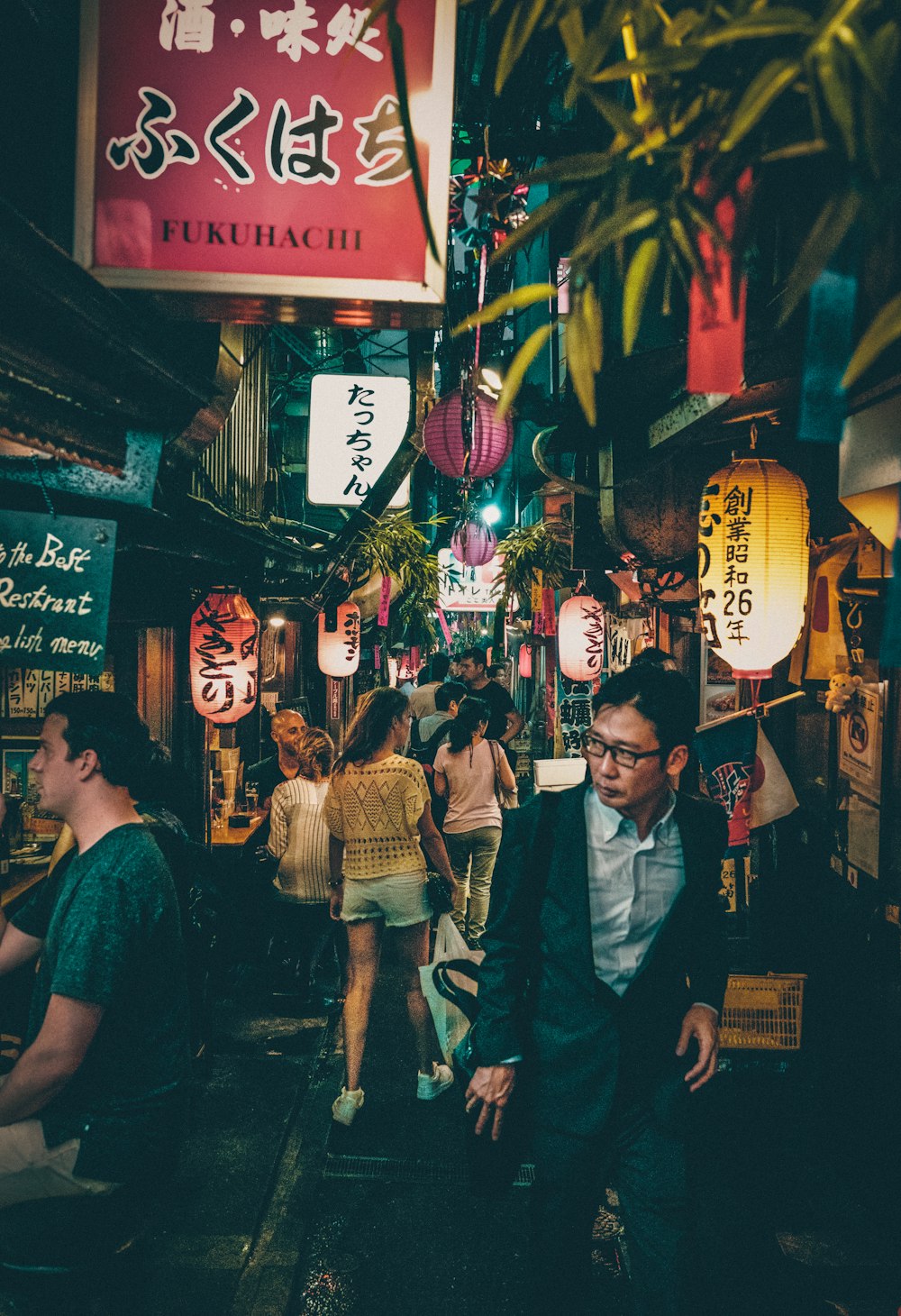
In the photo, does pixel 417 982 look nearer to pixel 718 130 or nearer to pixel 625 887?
pixel 625 887

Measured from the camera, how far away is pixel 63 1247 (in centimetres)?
293

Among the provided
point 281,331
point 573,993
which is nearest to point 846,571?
point 573,993

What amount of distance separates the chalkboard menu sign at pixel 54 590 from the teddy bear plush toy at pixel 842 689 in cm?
472

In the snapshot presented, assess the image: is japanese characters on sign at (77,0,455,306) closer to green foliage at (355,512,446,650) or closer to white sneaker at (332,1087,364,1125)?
white sneaker at (332,1087,364,1125)

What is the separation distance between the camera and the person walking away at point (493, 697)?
10.5m

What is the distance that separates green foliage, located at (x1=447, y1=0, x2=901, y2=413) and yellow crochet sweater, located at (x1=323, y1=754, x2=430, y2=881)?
15.7ft

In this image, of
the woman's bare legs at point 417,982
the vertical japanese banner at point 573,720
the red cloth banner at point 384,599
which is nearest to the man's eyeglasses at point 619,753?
the woman's bare legs at point 417,982

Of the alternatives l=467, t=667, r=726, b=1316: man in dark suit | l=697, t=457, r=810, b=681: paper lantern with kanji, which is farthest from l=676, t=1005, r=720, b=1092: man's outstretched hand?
l=697, t=457, r=810, b=681: paper lantern with kanji

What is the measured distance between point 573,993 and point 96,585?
300 centimetres

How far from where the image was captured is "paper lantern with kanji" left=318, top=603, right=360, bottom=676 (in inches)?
531

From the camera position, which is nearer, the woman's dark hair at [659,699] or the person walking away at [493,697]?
the woman's dark hair at [659,699]

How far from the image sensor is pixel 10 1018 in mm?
5027

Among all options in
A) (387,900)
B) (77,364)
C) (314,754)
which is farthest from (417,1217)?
(77,364)

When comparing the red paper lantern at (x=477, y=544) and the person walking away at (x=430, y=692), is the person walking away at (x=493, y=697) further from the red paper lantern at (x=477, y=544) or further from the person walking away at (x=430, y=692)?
the red paper lantern at (x=477, y=544)
